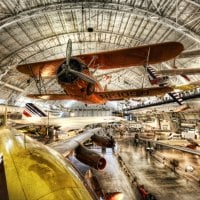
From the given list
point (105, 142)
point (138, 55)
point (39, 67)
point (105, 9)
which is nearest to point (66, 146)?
point (105, 142)

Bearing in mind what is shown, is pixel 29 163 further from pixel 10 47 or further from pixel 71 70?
pixel 10 47

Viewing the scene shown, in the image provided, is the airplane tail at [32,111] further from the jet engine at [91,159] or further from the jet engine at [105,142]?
the jet engine at [91,159]

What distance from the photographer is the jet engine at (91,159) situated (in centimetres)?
677

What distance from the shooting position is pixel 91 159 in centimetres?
691

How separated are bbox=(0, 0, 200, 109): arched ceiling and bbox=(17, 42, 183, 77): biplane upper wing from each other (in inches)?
181

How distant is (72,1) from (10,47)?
9003 mm

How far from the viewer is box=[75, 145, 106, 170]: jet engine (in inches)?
266

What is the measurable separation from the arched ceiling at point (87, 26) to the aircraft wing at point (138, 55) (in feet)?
15.0

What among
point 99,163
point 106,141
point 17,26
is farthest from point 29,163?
point 17,26

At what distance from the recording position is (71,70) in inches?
317

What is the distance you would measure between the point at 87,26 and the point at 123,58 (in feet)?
44.5

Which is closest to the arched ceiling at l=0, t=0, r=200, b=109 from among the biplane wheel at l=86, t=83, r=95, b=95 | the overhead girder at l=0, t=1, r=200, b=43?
the overhead girder at l=0, t=1, r=200, b=43

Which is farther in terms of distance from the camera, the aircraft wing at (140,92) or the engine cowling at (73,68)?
the aircraft wing at (140,92)

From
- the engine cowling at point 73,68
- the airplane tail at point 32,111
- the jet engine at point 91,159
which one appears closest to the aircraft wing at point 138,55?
the engine cowling at point 73,68
